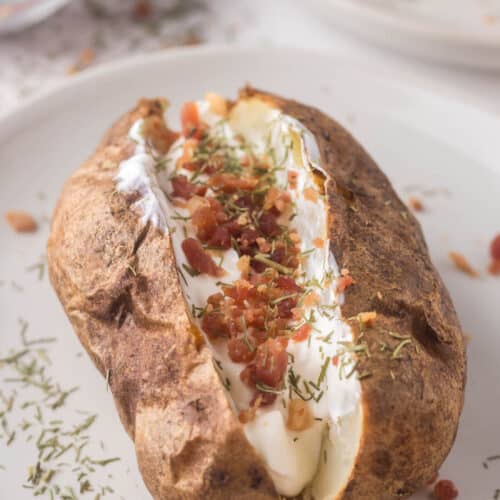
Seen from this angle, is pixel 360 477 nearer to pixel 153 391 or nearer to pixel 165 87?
pixel 153 391

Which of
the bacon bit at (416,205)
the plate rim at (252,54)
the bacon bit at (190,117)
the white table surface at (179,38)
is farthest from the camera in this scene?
the white table surface at (179,38)

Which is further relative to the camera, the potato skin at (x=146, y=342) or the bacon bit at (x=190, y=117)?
the bacon bit at (x=190, y=117)

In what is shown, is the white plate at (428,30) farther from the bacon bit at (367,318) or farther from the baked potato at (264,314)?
the bacon bit at (367,318)

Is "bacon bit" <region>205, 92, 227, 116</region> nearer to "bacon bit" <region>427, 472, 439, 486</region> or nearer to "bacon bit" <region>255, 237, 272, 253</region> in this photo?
"bacon bit" <region>255, 237, 272, 253</region>

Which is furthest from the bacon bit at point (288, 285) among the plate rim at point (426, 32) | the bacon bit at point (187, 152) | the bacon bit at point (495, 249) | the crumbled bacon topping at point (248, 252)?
the plate rim at point (426, 32)

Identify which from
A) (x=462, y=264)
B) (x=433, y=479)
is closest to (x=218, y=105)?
(x=462, y=264)

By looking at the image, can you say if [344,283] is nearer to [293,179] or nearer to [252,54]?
[293,179]

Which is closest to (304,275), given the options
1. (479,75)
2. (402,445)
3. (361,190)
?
(361,190)
